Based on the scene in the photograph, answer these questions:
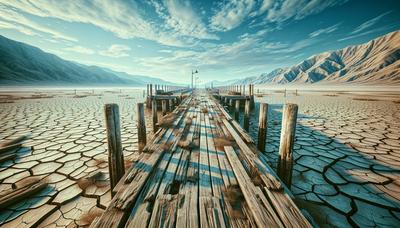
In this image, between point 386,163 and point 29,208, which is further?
point 386,163

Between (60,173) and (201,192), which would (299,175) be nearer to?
(201,192)

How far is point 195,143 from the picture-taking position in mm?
3650

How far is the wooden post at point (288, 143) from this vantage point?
247 cm

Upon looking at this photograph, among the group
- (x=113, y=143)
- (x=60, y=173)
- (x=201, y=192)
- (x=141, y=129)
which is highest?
(x=113, y=143)

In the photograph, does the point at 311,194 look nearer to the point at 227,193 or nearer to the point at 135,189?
the point at 227,193

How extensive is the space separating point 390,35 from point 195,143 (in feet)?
835

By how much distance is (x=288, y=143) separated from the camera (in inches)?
97.8

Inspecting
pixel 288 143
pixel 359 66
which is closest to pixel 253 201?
pixel 288 143

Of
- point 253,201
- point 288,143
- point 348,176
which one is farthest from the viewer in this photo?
point 348,176

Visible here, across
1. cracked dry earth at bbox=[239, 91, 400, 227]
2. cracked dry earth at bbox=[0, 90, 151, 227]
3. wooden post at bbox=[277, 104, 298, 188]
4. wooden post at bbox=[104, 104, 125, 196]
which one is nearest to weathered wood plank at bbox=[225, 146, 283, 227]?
Answer: wooden post at bbox=[277, 104, 298, 188]

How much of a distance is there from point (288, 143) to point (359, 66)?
615ft

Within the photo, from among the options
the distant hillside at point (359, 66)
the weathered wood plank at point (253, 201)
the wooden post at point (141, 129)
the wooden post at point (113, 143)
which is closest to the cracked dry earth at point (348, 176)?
the weathered wood plank at point (253, 201)

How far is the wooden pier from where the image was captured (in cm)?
157

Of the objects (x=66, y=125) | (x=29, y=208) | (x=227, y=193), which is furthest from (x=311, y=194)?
(x=66, y=125)
